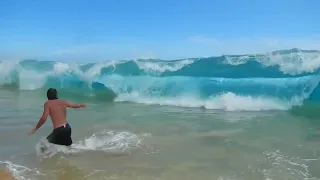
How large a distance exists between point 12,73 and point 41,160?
86.1 feet

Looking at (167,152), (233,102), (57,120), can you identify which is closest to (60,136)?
(57,120)

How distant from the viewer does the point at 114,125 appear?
10.7m

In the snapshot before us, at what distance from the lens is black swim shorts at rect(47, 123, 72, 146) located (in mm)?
6570

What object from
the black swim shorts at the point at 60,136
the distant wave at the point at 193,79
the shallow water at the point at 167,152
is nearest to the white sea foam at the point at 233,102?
the distant wave at the point at 193,79

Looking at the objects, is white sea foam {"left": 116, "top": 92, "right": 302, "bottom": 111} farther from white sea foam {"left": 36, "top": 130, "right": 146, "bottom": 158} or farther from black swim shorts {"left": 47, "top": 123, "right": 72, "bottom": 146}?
black swim shorts {"left": 47, "top": 123, "right": 72, "bottom": 146}

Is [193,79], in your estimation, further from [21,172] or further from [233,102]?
[21,172]

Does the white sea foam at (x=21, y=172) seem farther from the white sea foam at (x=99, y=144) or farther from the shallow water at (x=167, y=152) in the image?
the white sea foam at (x=99, y=144)

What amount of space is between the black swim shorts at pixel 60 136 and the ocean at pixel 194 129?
0.40ft

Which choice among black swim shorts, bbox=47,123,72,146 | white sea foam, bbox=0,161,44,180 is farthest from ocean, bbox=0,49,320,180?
black swim shorts, bbox=47,123,72,146

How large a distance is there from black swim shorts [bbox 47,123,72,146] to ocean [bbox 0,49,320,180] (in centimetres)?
12

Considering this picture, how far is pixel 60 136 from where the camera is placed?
659 cm

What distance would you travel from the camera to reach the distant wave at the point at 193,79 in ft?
60.9

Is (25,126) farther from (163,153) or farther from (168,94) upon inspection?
(168,94)

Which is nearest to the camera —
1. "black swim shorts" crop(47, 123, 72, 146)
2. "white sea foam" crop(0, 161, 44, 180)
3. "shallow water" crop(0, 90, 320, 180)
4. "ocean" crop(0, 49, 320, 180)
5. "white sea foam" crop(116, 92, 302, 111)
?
"white sea foam" crop(0, 161, 44, 180)
